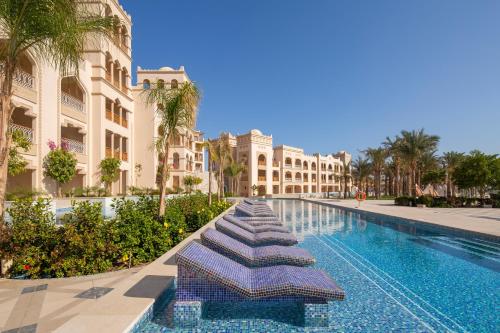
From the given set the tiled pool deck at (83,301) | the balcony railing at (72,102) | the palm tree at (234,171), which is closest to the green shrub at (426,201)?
the palm tree at (234,171)

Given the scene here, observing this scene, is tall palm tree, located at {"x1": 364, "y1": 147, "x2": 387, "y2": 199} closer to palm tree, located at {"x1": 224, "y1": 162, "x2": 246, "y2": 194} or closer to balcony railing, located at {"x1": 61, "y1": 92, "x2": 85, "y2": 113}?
palm tree, located at {"x1": 224, "y1": 162, "x2": 246, "y2": 194}

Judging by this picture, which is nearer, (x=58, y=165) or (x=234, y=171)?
(x=58, y=165)

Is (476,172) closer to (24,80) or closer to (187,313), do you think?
(187,313)

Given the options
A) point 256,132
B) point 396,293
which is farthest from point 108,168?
point 256,132

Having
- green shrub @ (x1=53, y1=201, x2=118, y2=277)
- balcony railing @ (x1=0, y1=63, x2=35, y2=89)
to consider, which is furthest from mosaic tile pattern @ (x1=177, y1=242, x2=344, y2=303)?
balcony railing @ (x1=0, y1=63, x2=35, y2=89)

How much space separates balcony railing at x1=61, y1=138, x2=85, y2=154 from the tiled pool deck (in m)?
15.1

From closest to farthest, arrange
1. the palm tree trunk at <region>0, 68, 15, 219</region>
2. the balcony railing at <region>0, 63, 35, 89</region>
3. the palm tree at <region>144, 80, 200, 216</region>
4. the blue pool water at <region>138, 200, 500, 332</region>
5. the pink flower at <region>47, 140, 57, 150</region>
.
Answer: the blue pool water at <region>138, 200, 500, 332</region>
the palm tree trunk at <region>0, 68, 15, 219</region>
the palm tree at <region>144, 80, 200, 216</region>
the balcony railing at <region>0, 63, 35, 89</region>
the pink flower at <region>47, 140, 57, 150</region>

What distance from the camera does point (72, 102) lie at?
1800 centimetres

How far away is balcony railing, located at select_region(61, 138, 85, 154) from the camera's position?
677 inches

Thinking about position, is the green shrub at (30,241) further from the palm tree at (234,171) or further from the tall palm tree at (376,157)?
the tall palm tree at (376,157)

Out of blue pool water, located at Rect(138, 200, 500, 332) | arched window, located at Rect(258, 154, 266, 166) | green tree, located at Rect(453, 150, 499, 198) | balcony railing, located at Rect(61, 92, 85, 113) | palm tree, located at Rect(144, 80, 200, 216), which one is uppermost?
balcony railing, located at Rect(61, 92, 85, 113)

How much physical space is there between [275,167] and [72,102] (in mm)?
37859

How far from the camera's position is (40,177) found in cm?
1497

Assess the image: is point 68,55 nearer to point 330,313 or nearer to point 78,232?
point 78,232
